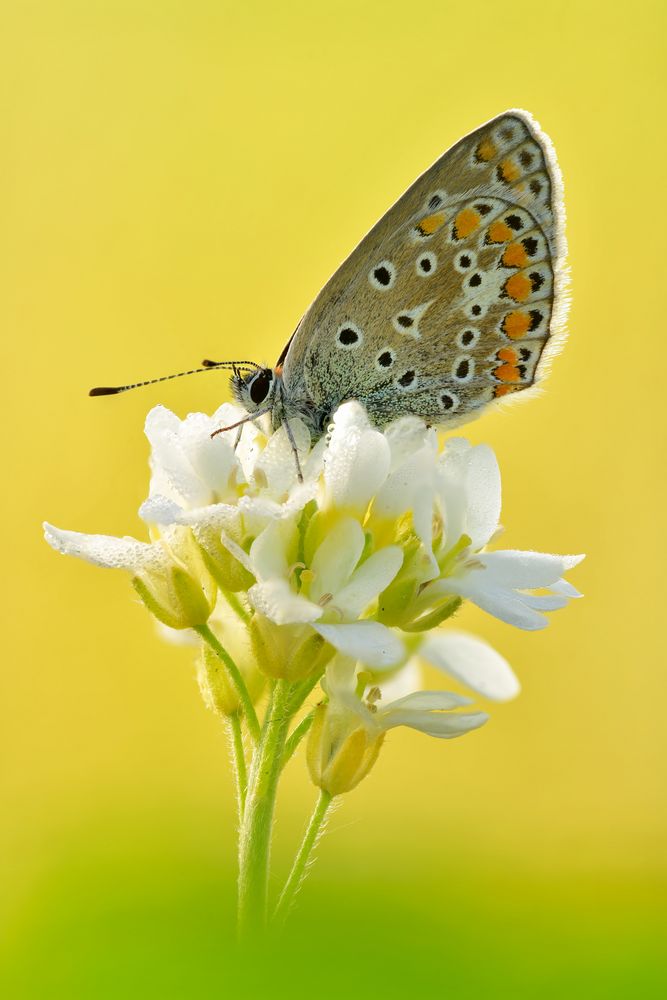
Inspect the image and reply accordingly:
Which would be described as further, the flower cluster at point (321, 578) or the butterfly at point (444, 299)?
the butterfly at point (444, 299)

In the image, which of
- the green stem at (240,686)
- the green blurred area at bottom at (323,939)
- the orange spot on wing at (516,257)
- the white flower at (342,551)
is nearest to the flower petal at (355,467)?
the white flower at (342,551)

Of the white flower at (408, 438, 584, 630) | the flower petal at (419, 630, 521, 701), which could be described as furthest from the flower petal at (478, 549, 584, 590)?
the flower petal at (419, 630, 521, 701)

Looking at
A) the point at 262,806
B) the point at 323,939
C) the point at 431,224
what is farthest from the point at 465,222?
the point at 323,939

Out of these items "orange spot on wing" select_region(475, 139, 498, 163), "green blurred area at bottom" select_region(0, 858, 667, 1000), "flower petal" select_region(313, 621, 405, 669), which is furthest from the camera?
"orange spot on wing" select_region(475, 139, 498, 163)

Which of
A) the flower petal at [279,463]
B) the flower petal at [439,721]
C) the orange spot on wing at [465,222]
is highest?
the orange spot on wing at [465,222]

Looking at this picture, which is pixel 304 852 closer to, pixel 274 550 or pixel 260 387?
pixel 274 550

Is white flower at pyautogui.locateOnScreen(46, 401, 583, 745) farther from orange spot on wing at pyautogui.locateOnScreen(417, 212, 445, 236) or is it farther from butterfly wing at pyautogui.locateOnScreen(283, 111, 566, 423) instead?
orange spot on wing at pyautogui.locateOnScreen(417, 212, 445, 236)

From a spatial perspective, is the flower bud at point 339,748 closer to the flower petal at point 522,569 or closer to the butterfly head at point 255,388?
the flower petal at point 522,569

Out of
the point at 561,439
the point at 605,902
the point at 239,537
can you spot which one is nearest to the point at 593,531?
the point at 561,439
